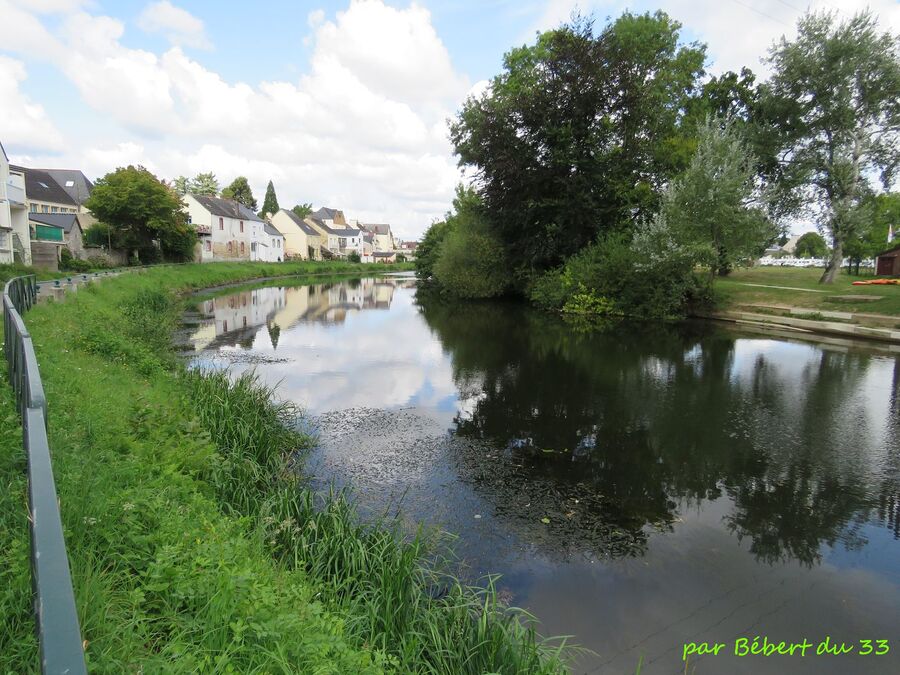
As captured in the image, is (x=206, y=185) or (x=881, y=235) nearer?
(x=881, y=235)

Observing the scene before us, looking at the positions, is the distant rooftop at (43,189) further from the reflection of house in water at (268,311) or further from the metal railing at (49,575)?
the metal railing at (49,575)

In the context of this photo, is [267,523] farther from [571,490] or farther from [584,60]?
[584,60]

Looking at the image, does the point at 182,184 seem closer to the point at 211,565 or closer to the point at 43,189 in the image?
the point at 43,189

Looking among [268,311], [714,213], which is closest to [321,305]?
[268,311]

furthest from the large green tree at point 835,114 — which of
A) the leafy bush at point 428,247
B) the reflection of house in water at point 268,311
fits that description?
the leafy bush at point 428,247

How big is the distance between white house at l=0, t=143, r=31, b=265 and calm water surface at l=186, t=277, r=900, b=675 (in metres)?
22.2

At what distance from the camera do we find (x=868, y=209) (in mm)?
29734

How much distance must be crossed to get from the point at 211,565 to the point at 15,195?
40130 mm

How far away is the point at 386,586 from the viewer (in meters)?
4.35

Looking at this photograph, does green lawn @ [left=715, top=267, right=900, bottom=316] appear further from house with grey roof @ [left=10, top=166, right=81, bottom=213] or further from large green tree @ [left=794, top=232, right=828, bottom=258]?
house with grey roof @ [left=10, top=166, right=81, bottom=213]

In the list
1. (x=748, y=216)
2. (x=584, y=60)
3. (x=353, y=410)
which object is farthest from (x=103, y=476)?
(x=584, y=60)

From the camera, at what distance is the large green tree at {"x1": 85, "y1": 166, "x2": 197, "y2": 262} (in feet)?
132

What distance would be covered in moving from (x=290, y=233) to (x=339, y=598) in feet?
298

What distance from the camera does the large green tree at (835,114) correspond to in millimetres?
28609
